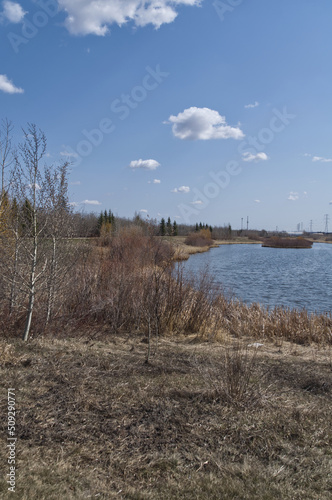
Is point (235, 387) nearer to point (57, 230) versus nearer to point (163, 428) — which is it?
point (163, 428)

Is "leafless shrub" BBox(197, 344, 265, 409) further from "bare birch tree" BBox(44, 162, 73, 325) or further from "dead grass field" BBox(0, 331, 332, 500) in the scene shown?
"bare birch tree" BBox(44, 162, 73, 325)

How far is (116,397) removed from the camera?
145 inches

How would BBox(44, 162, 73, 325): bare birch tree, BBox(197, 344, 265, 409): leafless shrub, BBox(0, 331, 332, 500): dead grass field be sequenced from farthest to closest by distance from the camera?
BBox(44, 162, 73, 325): bare birch tree
BBox(197, 344, 265, 409): leafless shrub
BBox(0, 331, 332, 500): dead grass field

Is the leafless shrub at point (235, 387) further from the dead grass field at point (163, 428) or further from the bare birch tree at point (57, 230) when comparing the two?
the bare birch tree at point (57, 230)

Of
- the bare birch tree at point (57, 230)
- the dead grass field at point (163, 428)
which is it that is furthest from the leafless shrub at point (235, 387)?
the bare birch tree at point (57, 230)

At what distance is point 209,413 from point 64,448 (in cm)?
140

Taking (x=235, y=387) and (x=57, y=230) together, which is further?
(x=57, y=230)

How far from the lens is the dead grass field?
2.42 metres

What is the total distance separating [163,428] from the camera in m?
3.15

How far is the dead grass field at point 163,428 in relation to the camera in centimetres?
242

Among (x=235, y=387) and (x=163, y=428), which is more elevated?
(x=235, y=387)

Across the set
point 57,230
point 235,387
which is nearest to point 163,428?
point 235,387

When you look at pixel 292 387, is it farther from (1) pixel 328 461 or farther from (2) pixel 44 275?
(2) pixel 44 275

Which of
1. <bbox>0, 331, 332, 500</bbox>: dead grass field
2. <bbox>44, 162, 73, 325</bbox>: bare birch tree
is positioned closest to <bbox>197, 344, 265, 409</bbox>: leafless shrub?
<bbox>0, 331, 332, 500</bbox>: dead grass field
